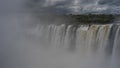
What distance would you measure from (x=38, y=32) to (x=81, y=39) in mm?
2403

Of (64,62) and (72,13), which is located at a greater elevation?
(72,13)

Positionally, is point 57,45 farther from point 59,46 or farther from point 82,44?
point 82,44

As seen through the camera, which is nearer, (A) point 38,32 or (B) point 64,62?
(B) point 64,62

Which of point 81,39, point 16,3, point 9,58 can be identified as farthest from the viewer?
point 16,3

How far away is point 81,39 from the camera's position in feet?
54.2

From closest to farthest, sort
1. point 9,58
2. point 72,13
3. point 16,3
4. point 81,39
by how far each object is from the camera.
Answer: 1. point 81,39
2. point 9,58
3. point 72,13
4. point 16,3

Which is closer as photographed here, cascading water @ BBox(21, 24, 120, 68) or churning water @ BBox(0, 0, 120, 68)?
cascading water @ BBox(21, 24, 120, 68)

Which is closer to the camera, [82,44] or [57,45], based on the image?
[82,44]

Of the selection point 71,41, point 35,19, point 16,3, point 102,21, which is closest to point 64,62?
point 71,41

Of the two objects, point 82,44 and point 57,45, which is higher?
point 82,44

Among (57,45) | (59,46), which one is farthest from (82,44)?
(57,45)

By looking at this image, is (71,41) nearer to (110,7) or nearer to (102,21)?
(102,21)

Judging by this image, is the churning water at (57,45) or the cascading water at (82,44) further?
the churning water at (57,45)

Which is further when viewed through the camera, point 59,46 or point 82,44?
point 59,46
